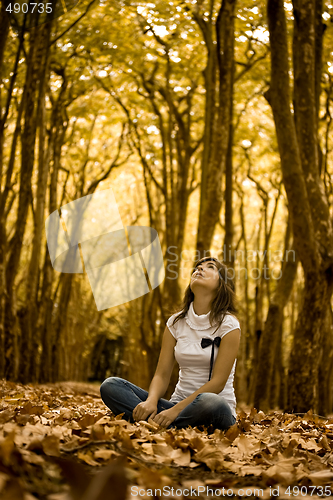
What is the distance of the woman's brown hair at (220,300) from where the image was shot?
143 inches

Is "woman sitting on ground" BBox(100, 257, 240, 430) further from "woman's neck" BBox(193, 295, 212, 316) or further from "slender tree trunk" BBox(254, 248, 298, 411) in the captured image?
"slender tree trunk" BBox(254, 248, 298, 411)

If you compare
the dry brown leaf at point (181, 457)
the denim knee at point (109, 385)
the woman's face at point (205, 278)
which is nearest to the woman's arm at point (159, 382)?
the denim knee at point (109, 385)

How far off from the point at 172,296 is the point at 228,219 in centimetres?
176

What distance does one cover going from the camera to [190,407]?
3.20m

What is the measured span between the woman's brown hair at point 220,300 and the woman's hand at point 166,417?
27.6 inches

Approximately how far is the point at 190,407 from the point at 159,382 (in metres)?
0.45

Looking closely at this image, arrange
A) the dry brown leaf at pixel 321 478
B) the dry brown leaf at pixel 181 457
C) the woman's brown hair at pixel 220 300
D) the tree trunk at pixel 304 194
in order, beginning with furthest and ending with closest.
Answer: the tree trunk at pixel 304 194, the woman's brown hair at pixel 220 300, the dry brown leaf at pixel 181 457, the dry brown leaf at pixel 321 478

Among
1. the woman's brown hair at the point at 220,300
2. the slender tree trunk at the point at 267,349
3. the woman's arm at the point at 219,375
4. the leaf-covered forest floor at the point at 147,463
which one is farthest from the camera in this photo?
the slender tree trunk at the point at 267,349

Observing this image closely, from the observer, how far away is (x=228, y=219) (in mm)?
9008

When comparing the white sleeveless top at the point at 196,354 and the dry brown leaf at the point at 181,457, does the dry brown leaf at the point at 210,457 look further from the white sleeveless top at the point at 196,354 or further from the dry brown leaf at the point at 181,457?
the white sleeveless top at the point at 196,354

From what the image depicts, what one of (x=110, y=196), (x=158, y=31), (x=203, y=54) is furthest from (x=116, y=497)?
(x=110, y=196)

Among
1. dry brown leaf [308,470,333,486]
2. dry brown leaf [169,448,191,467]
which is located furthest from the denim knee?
dry brown leaf [308,470,333,486]

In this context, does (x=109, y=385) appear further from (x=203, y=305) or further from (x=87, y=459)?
(x=87, y=459)

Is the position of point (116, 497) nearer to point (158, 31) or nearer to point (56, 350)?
point (158, 31)
